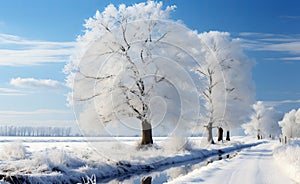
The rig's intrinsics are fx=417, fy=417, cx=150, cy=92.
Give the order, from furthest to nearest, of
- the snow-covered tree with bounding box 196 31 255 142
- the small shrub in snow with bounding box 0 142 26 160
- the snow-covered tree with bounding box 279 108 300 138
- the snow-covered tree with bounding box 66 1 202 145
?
the snow-covered tree with bounding box 279 108 300 138, the snow-covered tree with bounding box 196 31 255 142, the snow-covered tree with bounding box 66 1 202 145, the small shrub in snow with bounding box 0 142 26 160

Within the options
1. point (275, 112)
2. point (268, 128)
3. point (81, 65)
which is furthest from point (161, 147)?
point (275, 112)

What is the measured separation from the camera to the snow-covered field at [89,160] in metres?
16.7

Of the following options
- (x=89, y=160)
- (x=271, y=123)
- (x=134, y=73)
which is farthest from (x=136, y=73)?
(x=271, y=123)

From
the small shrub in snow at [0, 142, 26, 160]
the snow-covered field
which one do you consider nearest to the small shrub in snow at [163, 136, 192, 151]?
the snow-covered field

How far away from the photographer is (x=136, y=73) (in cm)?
2988

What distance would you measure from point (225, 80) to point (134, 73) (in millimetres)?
19492

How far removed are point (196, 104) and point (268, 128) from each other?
3608 inches

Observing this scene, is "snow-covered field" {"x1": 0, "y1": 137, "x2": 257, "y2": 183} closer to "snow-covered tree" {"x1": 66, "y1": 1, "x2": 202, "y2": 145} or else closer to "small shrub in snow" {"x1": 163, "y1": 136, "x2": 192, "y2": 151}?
"small shrub in snow" {"x1": 163, "y1": 136, "x2": 192, "y2": 151}

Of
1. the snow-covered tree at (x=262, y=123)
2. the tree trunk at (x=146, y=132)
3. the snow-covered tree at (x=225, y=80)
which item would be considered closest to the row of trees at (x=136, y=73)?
the tree trunk at (x=146, y=132)

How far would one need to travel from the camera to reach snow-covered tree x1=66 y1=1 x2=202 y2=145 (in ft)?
97.0

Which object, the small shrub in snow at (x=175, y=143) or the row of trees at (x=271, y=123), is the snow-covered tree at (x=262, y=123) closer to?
the row of trees at (x=271, y=123)

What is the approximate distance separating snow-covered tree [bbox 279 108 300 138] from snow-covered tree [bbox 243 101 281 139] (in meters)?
2.17

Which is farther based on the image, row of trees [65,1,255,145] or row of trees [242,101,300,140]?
row of trees [242,101,300,140]

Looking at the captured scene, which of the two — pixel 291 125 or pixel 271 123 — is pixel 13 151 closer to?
pixel 271 123
